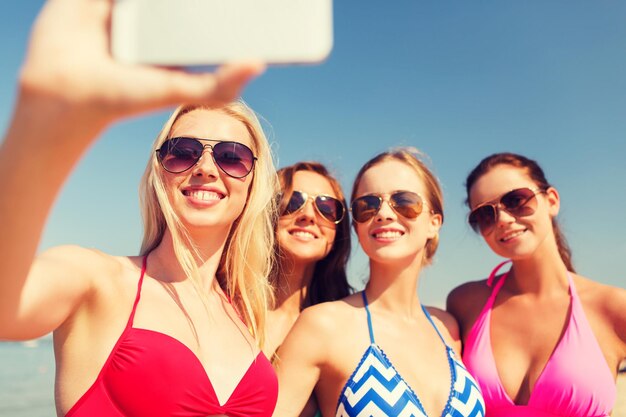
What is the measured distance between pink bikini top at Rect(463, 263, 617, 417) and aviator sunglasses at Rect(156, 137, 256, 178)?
→ 2.30 m

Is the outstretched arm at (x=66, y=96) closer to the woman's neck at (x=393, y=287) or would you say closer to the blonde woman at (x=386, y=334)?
the blonde woman at (x=386, y=334)

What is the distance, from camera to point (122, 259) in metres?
2.86

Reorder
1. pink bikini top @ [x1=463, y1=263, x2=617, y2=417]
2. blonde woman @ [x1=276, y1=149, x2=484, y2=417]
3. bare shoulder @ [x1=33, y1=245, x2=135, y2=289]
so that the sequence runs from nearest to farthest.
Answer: bare shoulder @ [x1=33, y1=245, x2=135, y2=289]
blonde woman @ [x1=276, y1=149, x2=484, y2=417]
pink bikini top @ [x1=463, y1=263, x2=617, y2=417]

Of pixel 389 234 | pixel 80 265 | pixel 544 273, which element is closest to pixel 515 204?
pixel 544 273

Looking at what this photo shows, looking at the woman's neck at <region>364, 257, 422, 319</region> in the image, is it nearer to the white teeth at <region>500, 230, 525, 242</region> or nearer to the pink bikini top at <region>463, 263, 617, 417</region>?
the pink bikini top at <region>463, 263, 617, 417</region>

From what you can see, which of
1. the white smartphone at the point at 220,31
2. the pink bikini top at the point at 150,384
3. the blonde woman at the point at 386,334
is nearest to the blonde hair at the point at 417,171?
the blonde woman at the point at 386,334

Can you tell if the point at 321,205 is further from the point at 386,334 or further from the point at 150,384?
the point at 150,384

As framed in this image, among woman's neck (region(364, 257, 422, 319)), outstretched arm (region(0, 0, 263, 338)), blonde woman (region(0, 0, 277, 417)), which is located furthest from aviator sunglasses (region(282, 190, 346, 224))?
outstretched arm (region(0, 0, 263, 338))

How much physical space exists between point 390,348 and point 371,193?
114cm

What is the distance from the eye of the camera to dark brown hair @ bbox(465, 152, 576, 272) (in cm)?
426

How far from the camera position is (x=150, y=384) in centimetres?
251

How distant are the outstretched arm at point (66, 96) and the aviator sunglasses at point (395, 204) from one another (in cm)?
291

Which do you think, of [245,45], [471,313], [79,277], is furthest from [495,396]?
[245,45]

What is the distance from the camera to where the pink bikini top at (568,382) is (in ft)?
12.0
